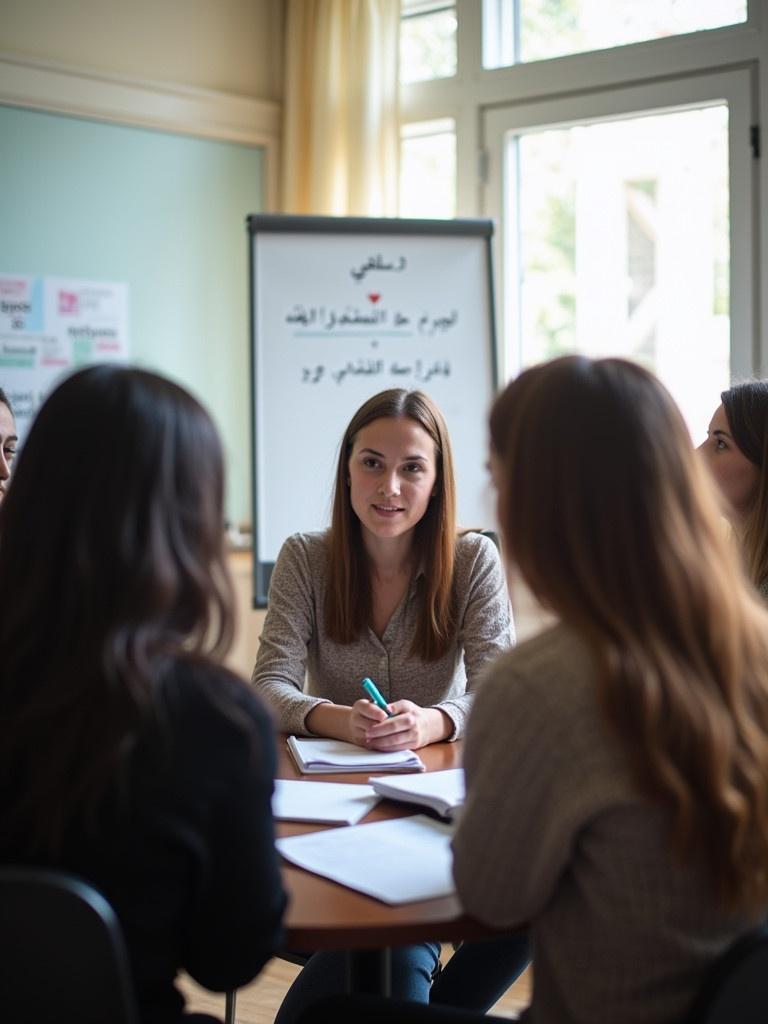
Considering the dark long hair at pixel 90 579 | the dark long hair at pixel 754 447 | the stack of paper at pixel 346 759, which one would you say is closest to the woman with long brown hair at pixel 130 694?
the dark long hair at pixel 90 579

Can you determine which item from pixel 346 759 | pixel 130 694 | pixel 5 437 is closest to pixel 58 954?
pixel 130 694

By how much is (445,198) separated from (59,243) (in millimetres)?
1297

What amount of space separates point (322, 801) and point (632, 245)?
2.63 metres

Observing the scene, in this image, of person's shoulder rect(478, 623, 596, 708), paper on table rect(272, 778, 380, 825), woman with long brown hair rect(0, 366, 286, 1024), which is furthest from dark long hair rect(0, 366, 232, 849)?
paper on table rect(272, 778, 380, 825)

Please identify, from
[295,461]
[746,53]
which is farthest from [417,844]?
[746,53]

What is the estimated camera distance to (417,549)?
7.63 ft

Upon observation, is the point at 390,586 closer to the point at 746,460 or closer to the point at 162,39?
the point at 746,460

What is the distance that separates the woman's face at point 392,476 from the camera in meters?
2.26

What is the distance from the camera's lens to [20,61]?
356 cm

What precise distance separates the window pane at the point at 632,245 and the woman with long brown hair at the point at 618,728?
96.8 inches

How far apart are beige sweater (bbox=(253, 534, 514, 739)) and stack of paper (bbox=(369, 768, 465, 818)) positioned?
1.53 feet

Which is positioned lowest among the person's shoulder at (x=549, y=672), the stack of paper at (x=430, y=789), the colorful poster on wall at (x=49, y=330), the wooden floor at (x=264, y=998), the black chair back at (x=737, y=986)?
the wooden floor at (x=264, y=998)

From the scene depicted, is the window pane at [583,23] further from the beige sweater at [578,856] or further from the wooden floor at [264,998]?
the beige sweater at [578,856]

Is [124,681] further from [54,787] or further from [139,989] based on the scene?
[139,989]
